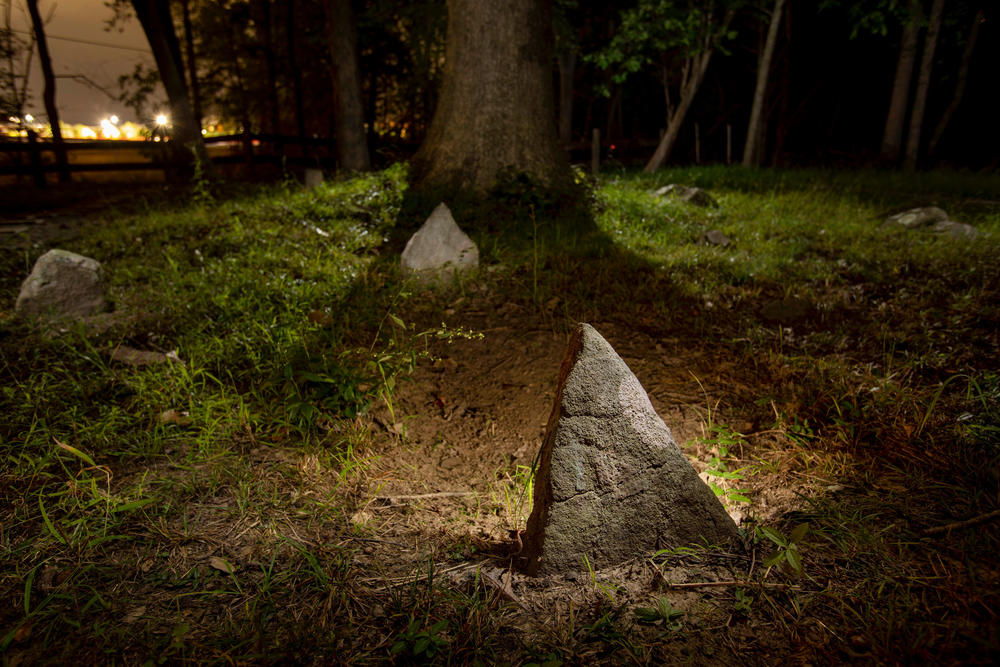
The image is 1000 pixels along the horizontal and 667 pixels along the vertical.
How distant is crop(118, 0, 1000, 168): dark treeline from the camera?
1021 cm

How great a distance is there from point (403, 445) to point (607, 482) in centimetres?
106

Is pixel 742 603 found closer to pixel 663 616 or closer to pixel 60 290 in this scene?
pixel 663 616

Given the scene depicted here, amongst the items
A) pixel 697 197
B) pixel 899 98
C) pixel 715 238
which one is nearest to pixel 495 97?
pixel 715 238

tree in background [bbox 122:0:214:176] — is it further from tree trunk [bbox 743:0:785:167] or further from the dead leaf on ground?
tree trunk [bbox 743:0:785:167]

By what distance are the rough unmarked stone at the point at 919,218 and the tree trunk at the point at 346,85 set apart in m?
7.94

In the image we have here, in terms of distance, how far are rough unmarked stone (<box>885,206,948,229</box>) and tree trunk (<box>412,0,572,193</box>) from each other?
370cm

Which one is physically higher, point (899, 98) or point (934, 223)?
point (899, 98)

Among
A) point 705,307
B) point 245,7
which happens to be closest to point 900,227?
point 705,307

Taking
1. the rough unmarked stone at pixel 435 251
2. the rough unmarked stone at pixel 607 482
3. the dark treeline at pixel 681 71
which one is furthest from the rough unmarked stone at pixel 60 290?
the dark treeline at pixel 681 71

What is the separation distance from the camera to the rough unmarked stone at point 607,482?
158cm

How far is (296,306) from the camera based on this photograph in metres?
3.32

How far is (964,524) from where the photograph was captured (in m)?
1.54

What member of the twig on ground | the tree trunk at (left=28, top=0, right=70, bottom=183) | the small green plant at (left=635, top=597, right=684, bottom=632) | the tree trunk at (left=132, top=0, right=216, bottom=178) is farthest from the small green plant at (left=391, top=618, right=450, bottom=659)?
the tree trunk at (left=28, top=0, right=70, bottom=183)

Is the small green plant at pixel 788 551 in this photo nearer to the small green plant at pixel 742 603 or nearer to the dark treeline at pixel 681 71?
the small green plant at pixel 742 603
